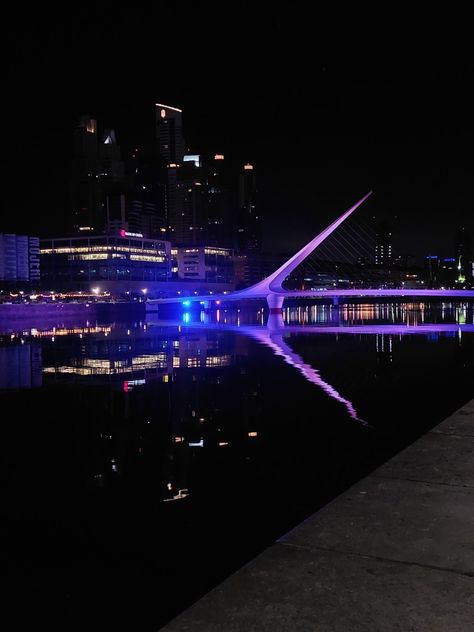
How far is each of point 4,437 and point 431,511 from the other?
7.01 meters

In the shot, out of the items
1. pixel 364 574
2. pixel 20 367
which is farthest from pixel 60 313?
pixel 364 574

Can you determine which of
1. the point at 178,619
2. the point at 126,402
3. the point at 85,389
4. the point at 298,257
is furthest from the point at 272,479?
the point at 298,257

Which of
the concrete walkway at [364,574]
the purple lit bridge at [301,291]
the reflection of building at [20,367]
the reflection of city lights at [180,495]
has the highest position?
the purple lit bridge at [301,291]

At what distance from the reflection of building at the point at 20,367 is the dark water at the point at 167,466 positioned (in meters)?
0.18

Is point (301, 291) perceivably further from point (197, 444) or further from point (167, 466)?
point (167, 466)

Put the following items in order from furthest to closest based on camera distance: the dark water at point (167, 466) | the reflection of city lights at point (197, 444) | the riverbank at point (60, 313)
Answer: the riverbank at point (60, 313) < the reflection of city lights at point (197, 444) < the dark water at point (167, 466)

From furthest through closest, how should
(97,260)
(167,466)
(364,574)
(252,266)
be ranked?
(252,266) < (97,260) < (167,466) < (364,574)

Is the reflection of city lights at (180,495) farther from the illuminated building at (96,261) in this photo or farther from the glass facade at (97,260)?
the glass facade at (97,260)

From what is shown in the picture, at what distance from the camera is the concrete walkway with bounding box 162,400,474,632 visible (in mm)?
2361

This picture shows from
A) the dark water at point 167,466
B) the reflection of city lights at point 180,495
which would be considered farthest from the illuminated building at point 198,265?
the reflection of city lights at point 180,495

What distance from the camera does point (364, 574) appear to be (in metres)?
2.71

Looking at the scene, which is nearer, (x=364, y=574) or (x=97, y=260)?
(x=364, y=574)

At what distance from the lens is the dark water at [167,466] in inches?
164

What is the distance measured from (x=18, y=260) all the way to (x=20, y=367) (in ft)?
368
